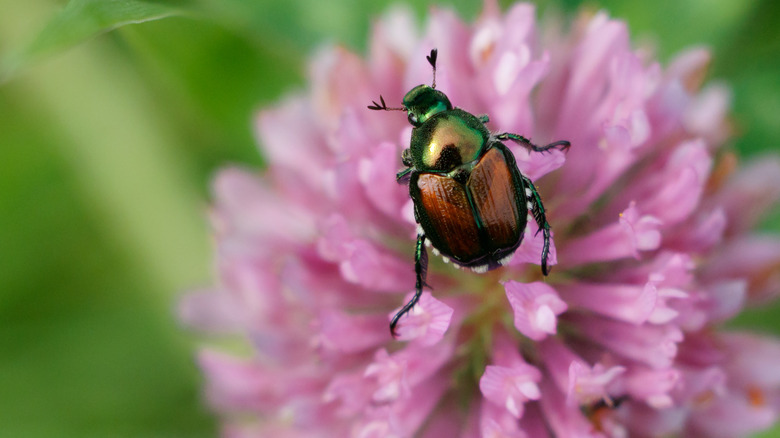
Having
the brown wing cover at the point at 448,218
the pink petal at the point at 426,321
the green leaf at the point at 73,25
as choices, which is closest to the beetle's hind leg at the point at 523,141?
the brown wing cover at the point at 448,218

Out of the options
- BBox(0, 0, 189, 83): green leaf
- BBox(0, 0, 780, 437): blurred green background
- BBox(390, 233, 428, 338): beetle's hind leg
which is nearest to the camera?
BBox(0, 0, 189, 83): green leaf

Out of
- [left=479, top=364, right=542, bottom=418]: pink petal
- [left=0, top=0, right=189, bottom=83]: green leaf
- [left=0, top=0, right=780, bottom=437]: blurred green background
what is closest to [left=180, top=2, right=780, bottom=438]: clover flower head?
[left=479, top=364, right=542, bottom=418]: pink petal

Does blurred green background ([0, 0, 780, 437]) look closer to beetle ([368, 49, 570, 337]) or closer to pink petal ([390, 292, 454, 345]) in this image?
beetle ([368, 49, 570, 337])

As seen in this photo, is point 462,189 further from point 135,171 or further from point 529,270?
point 135,171

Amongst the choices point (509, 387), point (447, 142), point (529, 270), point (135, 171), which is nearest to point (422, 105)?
point (447, 142)

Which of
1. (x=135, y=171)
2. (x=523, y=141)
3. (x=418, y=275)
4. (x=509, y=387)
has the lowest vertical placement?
(x=509, y=387)

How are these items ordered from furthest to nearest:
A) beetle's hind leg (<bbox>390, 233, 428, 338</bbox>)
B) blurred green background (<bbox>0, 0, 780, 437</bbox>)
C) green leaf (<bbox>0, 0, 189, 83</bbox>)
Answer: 1. blurred green background (<bbox>0, 0, 780, 437</bbox>)
2. beetle's hind leg (<bbox>390, 233, 428, 338</bbox>)
3. green leaf (<bbox>0, 0, 189, 83</bbox>)

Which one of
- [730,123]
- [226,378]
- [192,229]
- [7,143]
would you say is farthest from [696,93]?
[7,143]
